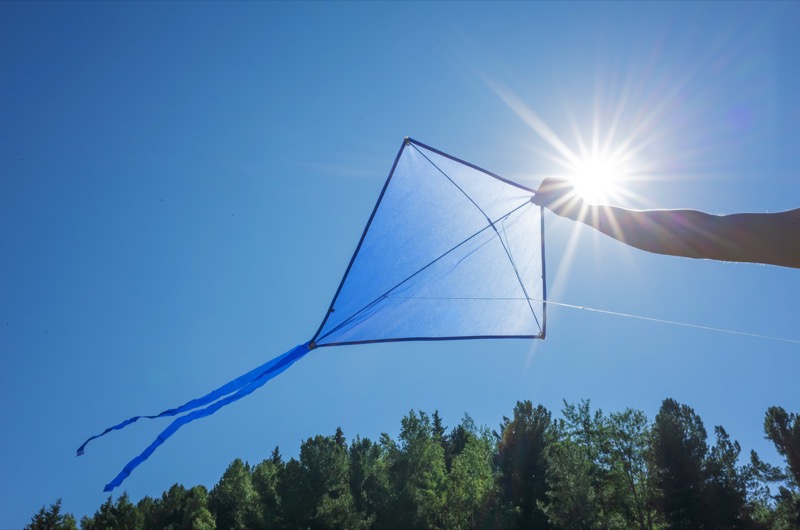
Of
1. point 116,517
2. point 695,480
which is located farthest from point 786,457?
point 116,517

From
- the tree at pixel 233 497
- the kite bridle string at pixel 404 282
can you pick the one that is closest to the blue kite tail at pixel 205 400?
the kite bridle string at pixel 404 282

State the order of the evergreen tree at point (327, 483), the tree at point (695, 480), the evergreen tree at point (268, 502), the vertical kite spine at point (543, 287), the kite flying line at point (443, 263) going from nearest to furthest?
the kite flying line at point (443, 263), the vertical kite spine at point (543, 287), the tree at point (695, 480), the evergreen tree at point (327, 483), the evergreen tree at point (268, 502)

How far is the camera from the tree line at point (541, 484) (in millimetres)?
20203

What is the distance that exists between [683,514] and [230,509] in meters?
27.5

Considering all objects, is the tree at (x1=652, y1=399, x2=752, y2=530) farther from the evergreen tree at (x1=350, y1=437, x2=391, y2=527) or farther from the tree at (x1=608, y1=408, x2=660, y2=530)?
the evergreen tree at (x1=350, y1=437, x2=391, y2=527)

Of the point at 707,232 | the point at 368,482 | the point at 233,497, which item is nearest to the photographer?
the point at 707,232

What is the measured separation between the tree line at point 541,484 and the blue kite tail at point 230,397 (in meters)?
19.6

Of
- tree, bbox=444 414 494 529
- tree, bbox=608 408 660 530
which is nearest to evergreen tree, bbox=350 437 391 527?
tree, bbox=444 414 494 529

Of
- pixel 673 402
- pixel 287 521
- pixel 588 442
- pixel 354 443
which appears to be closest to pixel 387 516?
pixel 287 521

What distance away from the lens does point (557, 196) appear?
1966 millimetres

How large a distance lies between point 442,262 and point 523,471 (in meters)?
21.7

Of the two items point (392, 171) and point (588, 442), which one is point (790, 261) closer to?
point (392, 171)

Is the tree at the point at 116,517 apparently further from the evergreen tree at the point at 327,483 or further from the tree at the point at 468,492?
the tree at the point at 468,492

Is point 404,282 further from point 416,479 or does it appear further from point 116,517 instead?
point 116,517
